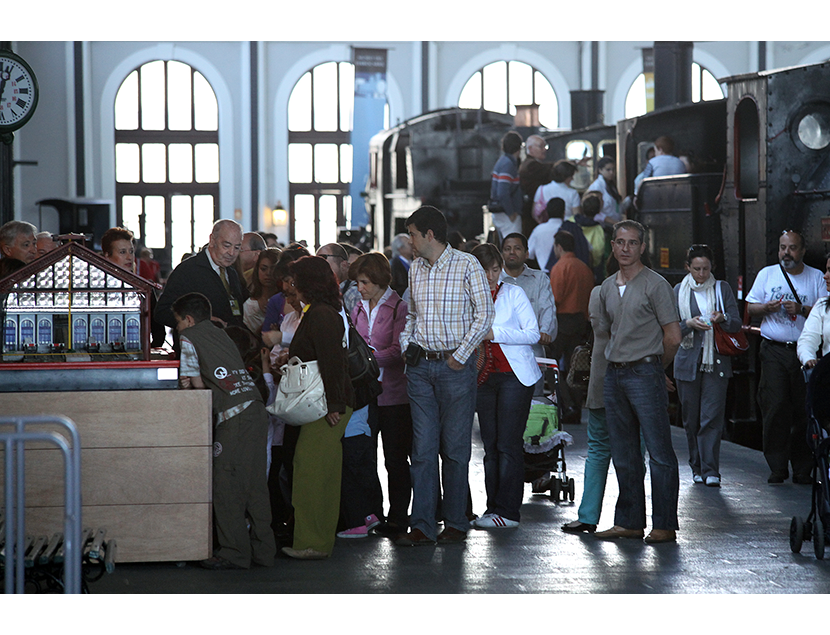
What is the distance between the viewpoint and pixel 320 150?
3425 cm

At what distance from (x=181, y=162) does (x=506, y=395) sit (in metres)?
28.9

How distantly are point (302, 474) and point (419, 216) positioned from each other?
160cm

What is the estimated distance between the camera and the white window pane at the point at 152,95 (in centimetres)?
3322

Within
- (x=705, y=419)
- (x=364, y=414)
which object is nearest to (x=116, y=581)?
(x=364, y=414)

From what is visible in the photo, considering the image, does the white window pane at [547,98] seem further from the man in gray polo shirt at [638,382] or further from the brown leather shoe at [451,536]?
the brown leather shoe at [451,536]

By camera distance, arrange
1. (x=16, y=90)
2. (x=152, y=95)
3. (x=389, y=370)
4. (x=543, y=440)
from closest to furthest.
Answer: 1. (x=389, y=370)
2. (x=543, y=440)
3. (x=16, y=90)
4. (x=152, y=95)

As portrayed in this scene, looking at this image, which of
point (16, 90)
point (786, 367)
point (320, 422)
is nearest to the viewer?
point (320, 422)

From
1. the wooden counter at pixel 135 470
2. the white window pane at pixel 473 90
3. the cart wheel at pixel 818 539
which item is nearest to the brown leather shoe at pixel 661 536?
the cart wheel at pixel 818 539

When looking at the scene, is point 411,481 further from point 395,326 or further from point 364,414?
point 395,326

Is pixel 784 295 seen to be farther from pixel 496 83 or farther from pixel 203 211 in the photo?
pixel 203 211

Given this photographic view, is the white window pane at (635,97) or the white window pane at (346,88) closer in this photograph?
the white window pane at (635,97)

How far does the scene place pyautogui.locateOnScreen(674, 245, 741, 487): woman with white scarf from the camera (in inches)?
313

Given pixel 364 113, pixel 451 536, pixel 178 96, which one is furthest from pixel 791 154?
pixel 178 96

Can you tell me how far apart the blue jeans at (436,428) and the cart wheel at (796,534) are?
5.98 ft
